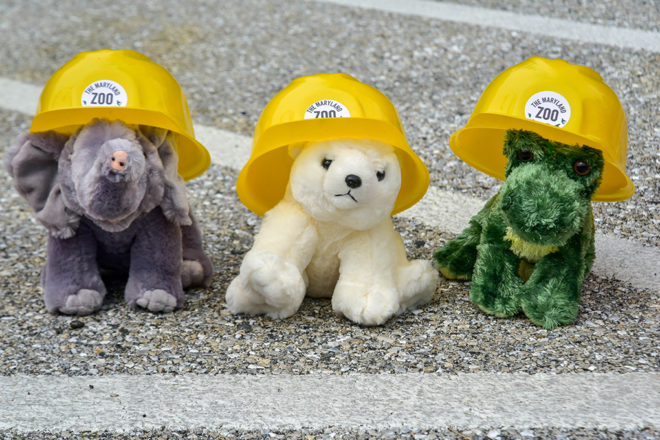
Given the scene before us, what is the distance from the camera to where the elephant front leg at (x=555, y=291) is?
3000 mm

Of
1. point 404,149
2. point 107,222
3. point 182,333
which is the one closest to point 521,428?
point 404,149

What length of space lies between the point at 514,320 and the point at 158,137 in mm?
1507

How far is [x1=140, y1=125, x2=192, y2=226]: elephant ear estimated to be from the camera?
3.05m

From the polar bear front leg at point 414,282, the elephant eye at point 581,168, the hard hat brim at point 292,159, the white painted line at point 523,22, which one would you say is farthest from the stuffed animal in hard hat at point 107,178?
the white painted line at point 523,22

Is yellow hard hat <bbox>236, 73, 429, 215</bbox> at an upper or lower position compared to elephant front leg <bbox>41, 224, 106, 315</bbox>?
upper

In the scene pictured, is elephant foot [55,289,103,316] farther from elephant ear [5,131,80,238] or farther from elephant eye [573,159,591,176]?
elephant eye [573,159,591,176]

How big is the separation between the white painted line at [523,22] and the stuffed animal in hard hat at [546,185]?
2638 mm

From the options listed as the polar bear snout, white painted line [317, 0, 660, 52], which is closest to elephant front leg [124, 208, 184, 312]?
the polar bear snout

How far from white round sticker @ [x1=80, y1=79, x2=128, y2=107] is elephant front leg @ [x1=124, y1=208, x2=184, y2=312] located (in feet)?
1.44

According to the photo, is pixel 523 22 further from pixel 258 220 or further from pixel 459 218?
pixel 258 220

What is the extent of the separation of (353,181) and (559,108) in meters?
0.77

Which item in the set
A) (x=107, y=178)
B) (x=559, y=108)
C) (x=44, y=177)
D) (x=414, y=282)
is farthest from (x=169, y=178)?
(x=559, y=108)

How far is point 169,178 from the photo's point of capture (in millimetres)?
3053

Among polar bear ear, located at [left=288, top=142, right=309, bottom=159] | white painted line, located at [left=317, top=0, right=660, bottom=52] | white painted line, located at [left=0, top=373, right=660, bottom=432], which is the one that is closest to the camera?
white painted line, located at [left=0, top=373, right=660, bottom=432]
